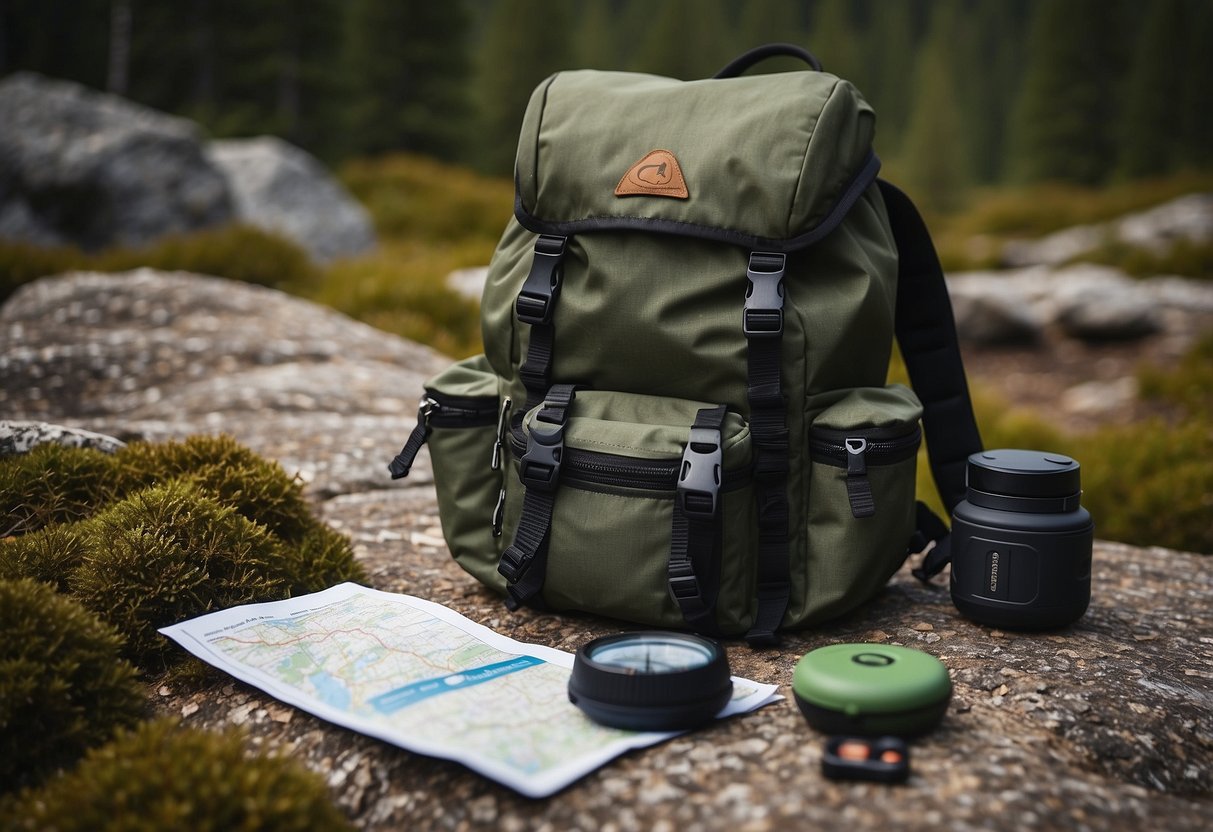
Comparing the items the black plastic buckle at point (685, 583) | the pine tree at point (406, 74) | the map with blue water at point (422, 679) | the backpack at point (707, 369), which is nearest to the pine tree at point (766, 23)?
the pine tree at point (406, 74)

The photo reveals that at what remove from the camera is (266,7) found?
18156mm

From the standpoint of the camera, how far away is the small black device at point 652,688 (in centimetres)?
167

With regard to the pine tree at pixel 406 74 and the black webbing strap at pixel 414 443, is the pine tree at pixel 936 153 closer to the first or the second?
the pine tree at pixel 406 74

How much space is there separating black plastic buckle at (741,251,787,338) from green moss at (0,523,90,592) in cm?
164

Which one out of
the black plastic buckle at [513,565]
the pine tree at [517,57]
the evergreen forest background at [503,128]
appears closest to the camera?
the black plastic buckle at [513,565]

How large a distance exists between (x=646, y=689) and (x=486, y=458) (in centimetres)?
104

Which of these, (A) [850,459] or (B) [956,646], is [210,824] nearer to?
(A) [850,459]

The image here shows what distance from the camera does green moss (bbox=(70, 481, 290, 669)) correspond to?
6.77ft

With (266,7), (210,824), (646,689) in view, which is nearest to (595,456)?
(646,689)

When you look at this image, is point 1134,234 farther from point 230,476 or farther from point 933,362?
point 230,476

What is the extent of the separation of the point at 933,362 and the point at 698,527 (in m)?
1.03

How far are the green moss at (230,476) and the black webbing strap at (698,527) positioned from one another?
3.58 ft

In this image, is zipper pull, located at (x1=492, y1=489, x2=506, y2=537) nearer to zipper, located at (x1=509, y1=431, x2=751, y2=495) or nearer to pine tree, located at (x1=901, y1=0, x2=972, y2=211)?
zipper, located at (x1=509, y1=431, x2=751, y2=495)

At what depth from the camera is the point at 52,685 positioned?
1.66m
